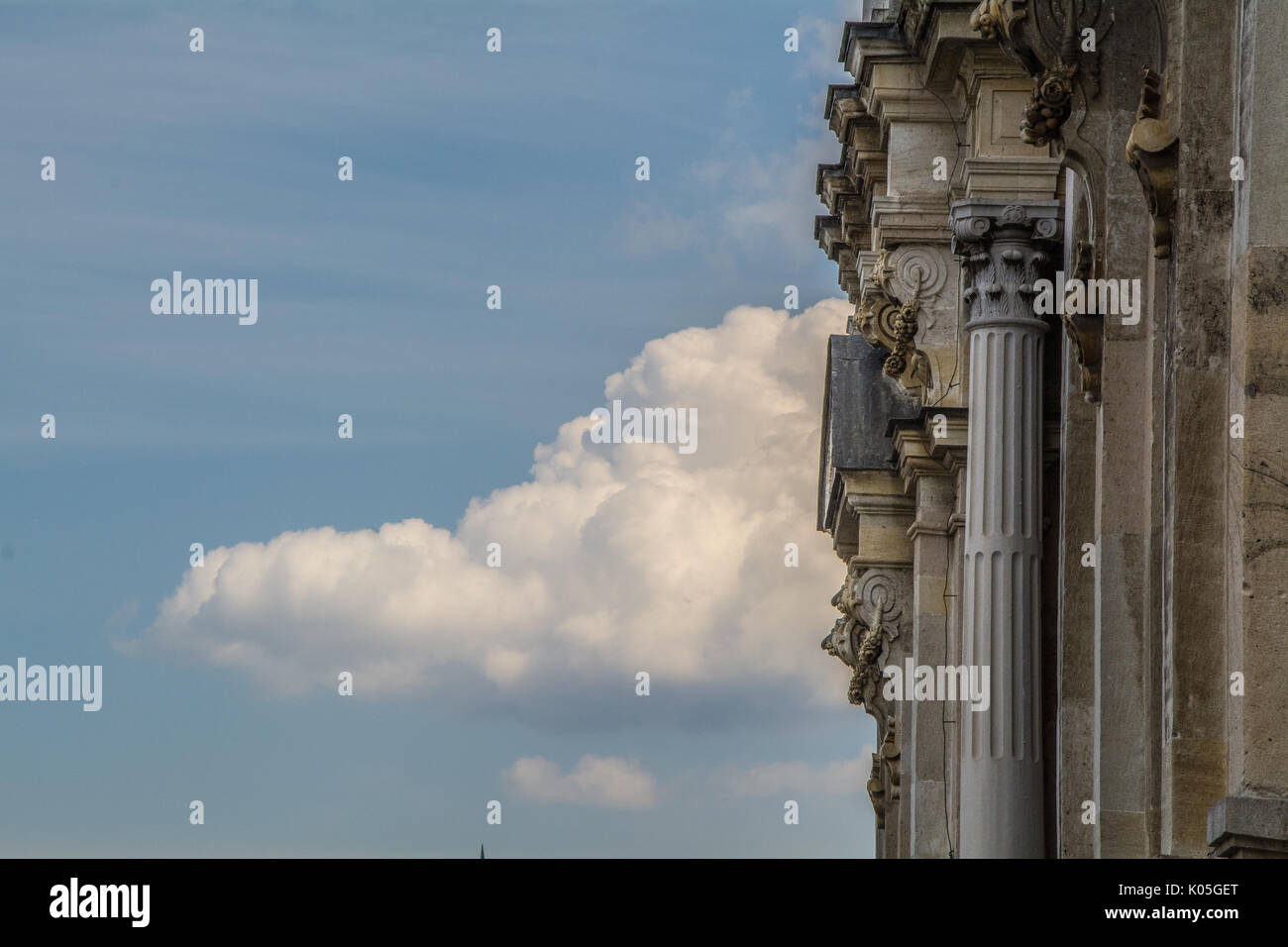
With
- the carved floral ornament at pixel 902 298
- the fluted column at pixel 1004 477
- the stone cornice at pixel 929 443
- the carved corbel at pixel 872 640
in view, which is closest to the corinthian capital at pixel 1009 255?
the fluted column at pixel 1004 477

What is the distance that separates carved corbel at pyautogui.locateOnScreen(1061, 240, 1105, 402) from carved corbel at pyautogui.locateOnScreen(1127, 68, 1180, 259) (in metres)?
2.93

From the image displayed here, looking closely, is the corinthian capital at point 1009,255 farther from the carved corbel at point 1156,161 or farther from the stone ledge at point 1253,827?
the stone ledge at point 1253,827

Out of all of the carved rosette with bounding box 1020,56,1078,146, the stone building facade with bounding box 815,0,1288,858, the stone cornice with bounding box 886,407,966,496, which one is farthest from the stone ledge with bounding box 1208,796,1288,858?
the stone cornice with bounding box 886,407,966,496

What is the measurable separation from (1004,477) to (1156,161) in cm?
1033

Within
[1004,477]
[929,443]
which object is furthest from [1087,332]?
[929,443]

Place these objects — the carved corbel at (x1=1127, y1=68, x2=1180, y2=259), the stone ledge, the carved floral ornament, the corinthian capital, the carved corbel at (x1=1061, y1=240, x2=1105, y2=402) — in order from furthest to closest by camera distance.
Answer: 1. the carved floral ornament
2. the corinthian capital
3. the carved corbel at (x1=1061, y1=240, x2=1105, y2=402)
4. the carved corbel at (x1=1127, y1=68, x2=1180, y2=259)
5. the stone ledge

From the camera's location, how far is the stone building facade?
617 inches

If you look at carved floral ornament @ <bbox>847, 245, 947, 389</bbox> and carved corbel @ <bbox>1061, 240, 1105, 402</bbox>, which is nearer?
carved corbel @ <bbox>1061, 240, 1105, 402</bbox>

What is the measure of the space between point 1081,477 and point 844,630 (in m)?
17.6

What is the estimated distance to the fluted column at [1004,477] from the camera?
2755 cm

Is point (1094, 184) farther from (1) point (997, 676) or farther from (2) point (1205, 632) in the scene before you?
(1) point (997, 676)

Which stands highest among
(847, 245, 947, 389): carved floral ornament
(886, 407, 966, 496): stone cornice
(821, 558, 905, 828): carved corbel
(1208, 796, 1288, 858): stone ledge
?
(847, 245, 947, 389): carved floral ornament

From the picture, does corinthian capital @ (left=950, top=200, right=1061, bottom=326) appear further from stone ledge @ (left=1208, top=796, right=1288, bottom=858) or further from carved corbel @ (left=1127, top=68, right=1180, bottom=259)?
stone ledge @ (left=1208, top=796, right=1288, bottom=858)

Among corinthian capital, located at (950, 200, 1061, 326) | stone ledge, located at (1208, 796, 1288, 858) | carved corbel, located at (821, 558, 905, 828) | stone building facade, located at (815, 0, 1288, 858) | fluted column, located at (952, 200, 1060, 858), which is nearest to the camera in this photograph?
stone ledge, located at (1208, 796, 1288, 858)
